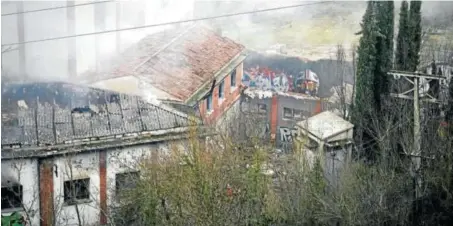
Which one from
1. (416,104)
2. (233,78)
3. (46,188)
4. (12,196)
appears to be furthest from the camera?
(416,104)

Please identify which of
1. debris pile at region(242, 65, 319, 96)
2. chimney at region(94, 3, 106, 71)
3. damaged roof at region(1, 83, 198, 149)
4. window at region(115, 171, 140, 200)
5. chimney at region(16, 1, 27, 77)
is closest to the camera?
chimney at region(16, 1, 27, 77)

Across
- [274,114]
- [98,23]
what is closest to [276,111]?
[274,114]

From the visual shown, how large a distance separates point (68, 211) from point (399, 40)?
2.79 metres

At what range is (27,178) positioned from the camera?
467 cm

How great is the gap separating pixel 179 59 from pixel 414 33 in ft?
6.03

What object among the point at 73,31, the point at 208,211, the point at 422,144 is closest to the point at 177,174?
the point at 208,211

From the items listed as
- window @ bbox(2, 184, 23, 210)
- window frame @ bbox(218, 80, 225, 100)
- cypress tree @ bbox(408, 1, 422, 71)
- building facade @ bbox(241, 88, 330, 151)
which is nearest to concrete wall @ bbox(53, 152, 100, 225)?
window @ bbox(2, 184, 23, 210)

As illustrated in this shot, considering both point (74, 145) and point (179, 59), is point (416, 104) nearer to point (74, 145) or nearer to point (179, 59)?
point (179, 59)

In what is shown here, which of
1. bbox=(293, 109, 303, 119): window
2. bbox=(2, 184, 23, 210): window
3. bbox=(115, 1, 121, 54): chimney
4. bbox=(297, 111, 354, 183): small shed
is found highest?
bbox=(115, 1, 121, 54): chimney

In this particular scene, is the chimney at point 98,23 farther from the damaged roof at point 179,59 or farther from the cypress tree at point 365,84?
the cypress tree at point 365,84

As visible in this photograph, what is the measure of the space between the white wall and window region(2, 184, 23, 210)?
1.2 inches

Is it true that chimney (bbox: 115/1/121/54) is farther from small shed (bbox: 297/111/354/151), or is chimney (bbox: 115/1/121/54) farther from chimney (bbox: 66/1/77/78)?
small shed (bbox: 297/111/354/151)

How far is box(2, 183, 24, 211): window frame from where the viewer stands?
15.1ft

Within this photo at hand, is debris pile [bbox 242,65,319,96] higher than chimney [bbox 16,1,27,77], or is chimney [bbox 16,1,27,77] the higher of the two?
chimney [bbox 16,1,27,77]
